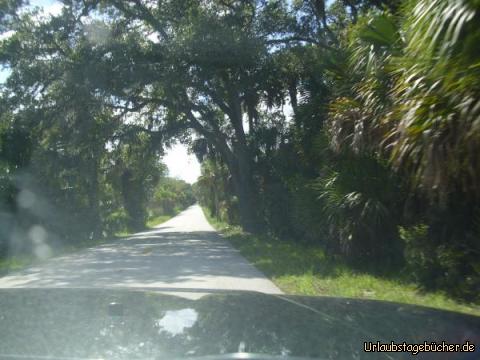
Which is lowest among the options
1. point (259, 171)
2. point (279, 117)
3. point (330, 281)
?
point (330, 281)

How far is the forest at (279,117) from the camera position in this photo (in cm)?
666

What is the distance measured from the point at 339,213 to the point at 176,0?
1569 cm

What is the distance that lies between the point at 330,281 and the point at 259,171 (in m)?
17.0

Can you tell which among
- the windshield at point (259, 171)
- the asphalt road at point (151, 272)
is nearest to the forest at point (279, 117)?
the windshield at point (259, 171)

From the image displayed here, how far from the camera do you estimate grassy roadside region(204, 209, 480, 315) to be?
343 inches

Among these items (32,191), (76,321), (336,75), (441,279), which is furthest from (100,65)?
(76,321)

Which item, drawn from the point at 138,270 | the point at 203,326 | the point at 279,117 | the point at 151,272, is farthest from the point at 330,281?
the point at 279,117

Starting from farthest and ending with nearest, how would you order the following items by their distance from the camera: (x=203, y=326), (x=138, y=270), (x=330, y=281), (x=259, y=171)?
(x=259, y=171) → (x=138, y=270) → (x=330, y=281) → (x=203, y=326)

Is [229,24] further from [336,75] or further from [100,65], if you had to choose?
[336,75]

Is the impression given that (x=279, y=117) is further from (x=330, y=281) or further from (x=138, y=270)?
(x=330, y=281)

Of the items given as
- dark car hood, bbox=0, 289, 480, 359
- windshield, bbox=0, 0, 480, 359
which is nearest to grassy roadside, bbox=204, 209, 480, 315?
windshield, bbox=0, 0, 480, 359

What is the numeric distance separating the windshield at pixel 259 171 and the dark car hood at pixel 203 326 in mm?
21

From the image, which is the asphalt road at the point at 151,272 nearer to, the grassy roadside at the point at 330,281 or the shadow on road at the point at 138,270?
the shadow on road at the point at 138,270

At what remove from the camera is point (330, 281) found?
11.2 m
